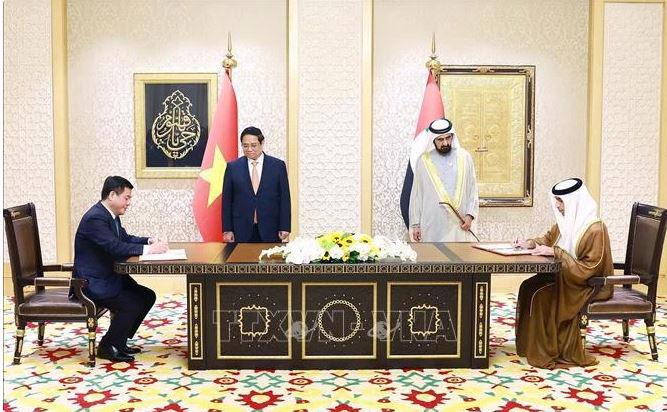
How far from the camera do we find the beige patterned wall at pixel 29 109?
691cm

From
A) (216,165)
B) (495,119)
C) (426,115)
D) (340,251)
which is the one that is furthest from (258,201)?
(495,119)

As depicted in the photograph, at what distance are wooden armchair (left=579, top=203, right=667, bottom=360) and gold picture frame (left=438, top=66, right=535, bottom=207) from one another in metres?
2.14

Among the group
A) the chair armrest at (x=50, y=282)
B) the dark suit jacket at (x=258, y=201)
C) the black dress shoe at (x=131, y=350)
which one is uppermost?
the dark suit jacket at (x=258, y=201)

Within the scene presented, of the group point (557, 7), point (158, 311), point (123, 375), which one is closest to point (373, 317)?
point (123, 375)

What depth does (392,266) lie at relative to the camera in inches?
173

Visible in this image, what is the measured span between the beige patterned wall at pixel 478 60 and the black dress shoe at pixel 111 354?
3.21 meters

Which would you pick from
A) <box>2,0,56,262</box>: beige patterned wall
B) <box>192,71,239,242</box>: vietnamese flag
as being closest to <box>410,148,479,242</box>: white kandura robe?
<box>192,71,239,242</box>: vietnamese flag

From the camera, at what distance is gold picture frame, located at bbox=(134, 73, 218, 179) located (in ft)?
23.6

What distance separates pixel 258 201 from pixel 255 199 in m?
0.03

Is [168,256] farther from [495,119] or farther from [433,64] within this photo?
[495,119]

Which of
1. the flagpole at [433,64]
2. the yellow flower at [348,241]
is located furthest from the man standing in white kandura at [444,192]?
the yellow flower at [348,241]

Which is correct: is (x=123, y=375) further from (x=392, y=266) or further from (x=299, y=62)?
(x=299, y=62)

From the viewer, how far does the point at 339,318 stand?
179 inches

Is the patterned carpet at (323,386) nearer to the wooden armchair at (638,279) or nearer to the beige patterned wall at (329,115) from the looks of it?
the wooden armchair at (638,279)
